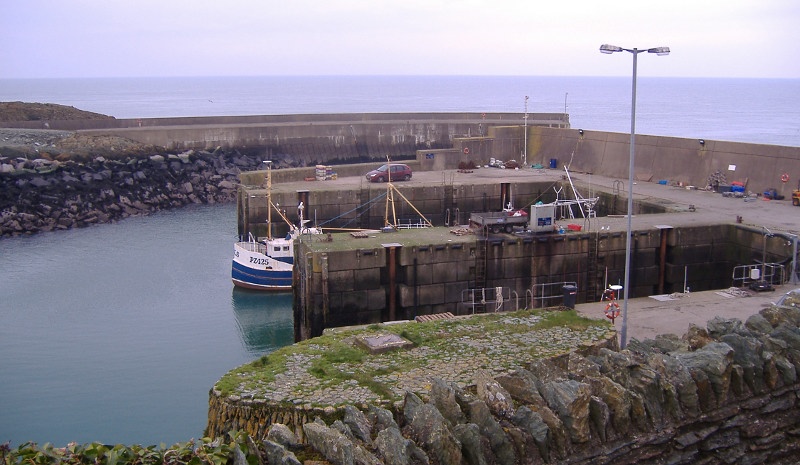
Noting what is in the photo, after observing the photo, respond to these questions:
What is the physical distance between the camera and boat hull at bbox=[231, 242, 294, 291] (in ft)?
123

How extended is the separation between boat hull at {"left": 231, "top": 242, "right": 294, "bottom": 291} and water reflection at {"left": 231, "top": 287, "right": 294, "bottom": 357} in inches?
15.0

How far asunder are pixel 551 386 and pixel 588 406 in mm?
635

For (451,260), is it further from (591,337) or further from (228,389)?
(228,389)

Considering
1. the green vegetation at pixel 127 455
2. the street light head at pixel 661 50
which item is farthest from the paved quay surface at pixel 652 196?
the green vegetation at pixel 127 455

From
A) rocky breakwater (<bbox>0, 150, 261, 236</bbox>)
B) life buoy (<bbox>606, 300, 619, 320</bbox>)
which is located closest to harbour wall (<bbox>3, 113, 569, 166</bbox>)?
rocky breakwater (<bbox>0, 150, 261, 236</bbox>)

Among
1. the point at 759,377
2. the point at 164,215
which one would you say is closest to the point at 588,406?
the point at 759,377

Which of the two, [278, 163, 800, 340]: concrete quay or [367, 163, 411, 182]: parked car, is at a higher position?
[367, 163, 411, 182]: parked car

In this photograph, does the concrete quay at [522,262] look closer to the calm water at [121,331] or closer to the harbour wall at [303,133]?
the calm water at [121,331]

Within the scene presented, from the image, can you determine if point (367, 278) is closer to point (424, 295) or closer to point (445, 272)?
point (424, 295)

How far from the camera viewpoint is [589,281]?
30.0m

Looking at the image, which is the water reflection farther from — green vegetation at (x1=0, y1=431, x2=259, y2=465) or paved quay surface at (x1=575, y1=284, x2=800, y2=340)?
green vegetation at (x1=0, y1=431, x2=259, y2=465)

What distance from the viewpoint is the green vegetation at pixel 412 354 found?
17.4 meters

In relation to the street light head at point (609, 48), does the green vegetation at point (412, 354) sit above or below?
below

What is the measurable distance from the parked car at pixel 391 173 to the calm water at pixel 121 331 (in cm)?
939
